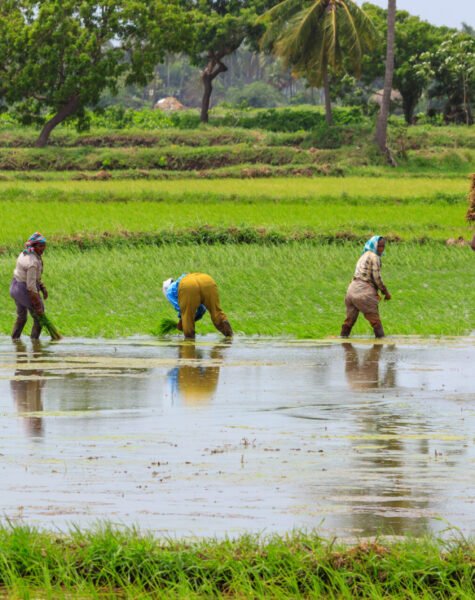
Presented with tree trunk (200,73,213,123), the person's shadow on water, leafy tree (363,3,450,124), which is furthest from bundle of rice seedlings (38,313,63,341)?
leafy tree (363,3,450,124)

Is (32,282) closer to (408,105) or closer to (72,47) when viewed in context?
(72,47)

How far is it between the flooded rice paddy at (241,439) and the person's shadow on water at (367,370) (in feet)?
0.08

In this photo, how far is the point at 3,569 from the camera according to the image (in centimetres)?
599

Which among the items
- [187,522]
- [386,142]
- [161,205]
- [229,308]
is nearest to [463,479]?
[187,522]

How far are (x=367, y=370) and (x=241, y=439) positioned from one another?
4485 mm

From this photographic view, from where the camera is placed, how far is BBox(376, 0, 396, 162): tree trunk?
147ft

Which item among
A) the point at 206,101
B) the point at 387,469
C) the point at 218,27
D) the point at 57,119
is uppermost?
the point at 218,27

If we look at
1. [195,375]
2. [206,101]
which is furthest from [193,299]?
[206,101]

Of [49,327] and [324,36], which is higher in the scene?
[324,36]

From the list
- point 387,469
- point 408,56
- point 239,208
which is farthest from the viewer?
point 408,56

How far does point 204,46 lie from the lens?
6194cm

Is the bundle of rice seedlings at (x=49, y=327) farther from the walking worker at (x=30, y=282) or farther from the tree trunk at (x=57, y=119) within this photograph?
the tree trunk at (x=57, y=119)

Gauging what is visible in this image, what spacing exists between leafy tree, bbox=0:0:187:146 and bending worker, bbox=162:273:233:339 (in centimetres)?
3705

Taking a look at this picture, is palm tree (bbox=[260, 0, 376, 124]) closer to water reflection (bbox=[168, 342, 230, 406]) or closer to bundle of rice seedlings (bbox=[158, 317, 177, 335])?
bundle of rice seedlings (bbox=[158, 317, 177, 335])
